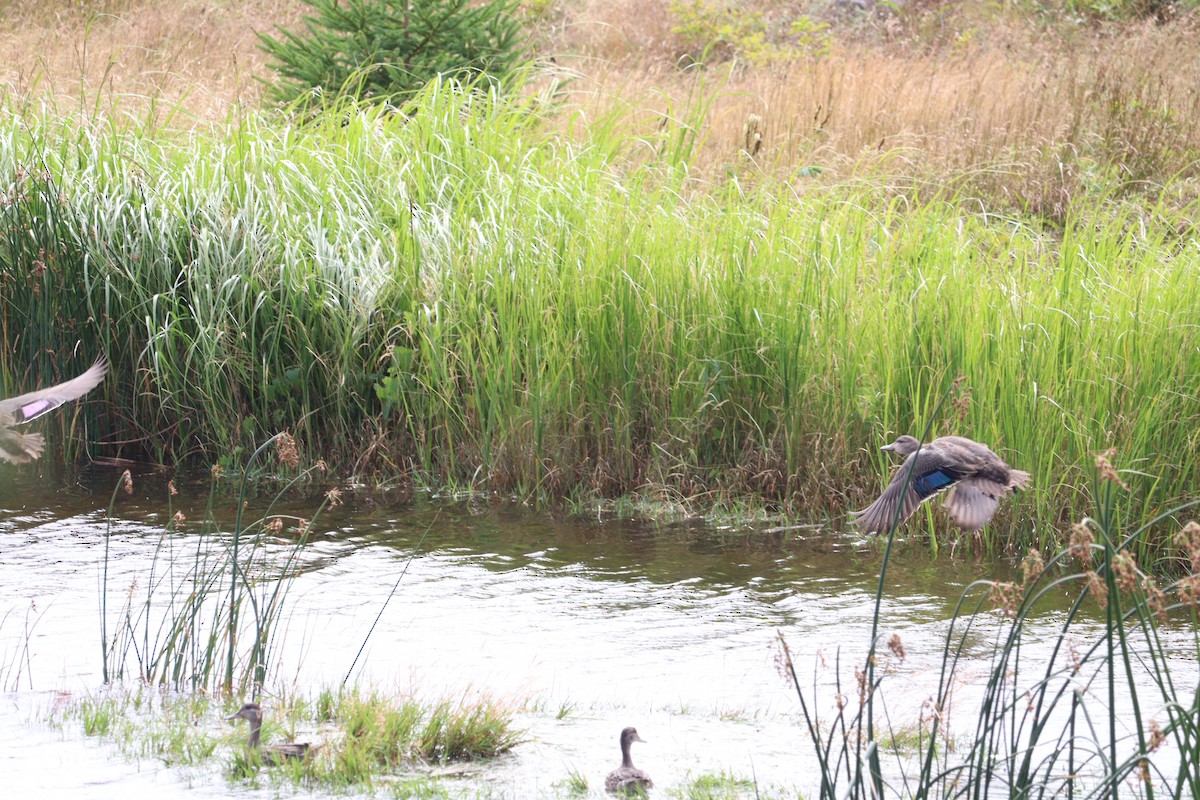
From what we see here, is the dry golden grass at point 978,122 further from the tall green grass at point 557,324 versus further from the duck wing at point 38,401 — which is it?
the duck wing at point 38,401

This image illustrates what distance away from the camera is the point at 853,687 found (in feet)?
14.0

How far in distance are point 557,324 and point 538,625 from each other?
1.96 m

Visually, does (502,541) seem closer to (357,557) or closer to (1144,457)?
(357,557)

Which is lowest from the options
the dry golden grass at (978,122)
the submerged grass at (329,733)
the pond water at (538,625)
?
the pond water at (538,625)

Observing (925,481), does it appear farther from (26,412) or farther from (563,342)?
(26,412)

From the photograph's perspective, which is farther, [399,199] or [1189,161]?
[1189,161]

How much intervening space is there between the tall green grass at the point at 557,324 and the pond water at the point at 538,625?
41 centimetres

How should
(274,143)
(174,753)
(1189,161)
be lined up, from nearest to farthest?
(174,753) < (274,143) < (1189,161)

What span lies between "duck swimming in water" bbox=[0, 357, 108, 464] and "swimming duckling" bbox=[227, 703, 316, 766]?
1827 mm

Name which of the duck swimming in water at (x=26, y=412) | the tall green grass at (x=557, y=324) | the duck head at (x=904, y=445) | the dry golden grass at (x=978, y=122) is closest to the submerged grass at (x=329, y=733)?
the duck swimming in water at (x=26, y=412)

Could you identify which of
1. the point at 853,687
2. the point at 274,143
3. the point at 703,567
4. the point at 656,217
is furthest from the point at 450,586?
the point at 274,143

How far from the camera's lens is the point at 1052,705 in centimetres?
234

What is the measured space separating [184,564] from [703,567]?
2174 mm

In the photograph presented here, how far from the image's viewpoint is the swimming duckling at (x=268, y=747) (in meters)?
3.22
